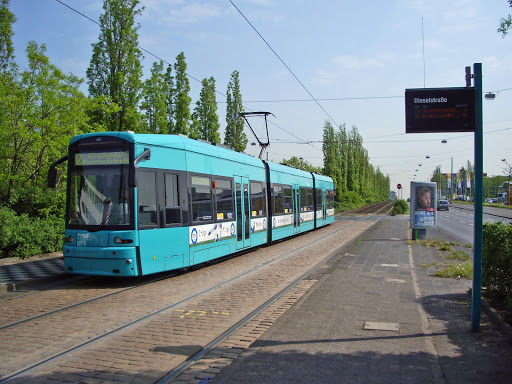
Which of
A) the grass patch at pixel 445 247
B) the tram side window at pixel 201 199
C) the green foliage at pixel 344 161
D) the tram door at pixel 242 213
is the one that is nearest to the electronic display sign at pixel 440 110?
the tram side window at pixel 201 199

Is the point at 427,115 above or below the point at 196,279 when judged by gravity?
above

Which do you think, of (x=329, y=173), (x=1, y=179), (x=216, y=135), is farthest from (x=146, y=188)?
(x=329, y=173)

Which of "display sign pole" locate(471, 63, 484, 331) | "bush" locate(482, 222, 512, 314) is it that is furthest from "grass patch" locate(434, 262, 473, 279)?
"display sign pole" locate(471, 63, 484, 331)

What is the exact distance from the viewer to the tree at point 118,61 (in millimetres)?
21047

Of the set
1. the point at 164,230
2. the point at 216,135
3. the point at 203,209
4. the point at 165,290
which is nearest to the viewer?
the point at 165,290

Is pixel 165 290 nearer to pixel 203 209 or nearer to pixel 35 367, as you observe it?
pixel 203 209

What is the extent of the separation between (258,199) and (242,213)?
1930 millimetres

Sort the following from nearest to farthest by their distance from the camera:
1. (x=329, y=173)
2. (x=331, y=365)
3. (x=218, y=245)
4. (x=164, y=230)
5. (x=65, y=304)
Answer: (x=331, y=365), (x=65, y=304), (x=164, y=230), (x=218, y=245), (x=329, y=173)

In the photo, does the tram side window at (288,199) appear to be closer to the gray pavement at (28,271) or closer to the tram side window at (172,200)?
the gray pavement at (28,271)

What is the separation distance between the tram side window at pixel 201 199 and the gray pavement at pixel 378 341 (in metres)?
3.77

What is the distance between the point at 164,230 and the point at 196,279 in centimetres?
155

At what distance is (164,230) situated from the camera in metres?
10.7

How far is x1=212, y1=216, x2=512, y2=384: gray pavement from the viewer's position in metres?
4.88

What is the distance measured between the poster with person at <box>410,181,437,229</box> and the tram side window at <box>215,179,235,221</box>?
33.1 feet
